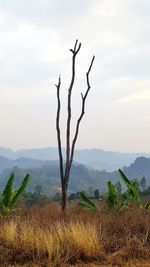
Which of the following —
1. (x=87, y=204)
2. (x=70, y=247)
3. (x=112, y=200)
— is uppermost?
(x=112, y=200)

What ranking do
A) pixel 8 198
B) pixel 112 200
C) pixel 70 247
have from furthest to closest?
pixel 112 200, pixel 8 198, pixel 70 247

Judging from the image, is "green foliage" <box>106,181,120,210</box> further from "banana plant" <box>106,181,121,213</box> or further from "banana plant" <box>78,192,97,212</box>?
"banana plant" <box>78,192,97,212</box>

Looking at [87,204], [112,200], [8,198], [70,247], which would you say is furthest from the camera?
[87,204]

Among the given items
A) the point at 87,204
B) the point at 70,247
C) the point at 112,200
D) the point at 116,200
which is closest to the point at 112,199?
the point at 112,200

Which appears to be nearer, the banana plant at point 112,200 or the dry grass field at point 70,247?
the dry grass field at point 70,247

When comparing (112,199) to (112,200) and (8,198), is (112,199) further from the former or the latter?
(8,198)

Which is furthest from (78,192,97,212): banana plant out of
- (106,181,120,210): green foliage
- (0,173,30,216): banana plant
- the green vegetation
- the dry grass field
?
the dry grass field

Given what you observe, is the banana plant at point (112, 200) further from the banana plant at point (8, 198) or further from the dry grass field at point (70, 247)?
the dry grass field at point (70, 247)

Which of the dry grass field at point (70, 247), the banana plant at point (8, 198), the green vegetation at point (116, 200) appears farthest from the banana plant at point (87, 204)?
the dry grass field at point (70, 247)

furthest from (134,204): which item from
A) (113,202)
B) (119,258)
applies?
(119,258)

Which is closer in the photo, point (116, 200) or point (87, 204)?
point (116, 200)

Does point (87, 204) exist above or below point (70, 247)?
above

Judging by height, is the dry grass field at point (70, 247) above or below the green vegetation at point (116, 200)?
below

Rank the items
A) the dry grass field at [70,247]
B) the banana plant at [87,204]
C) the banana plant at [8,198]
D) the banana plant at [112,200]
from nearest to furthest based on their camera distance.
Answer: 1. the dry grass field at [70,247]
2. the banana plant at [8,198]
3. the banana plant at [112,200]
4. the banana plant at [87,204]
